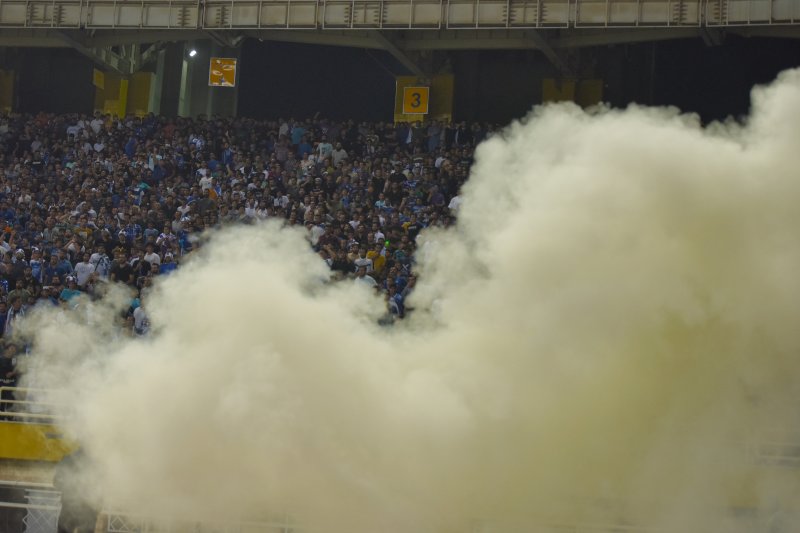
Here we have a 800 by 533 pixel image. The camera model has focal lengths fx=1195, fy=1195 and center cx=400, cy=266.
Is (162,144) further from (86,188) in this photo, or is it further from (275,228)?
(275,228)

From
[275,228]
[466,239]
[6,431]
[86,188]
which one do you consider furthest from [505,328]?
[86,188]

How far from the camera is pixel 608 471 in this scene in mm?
13375

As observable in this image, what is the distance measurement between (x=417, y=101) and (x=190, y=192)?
721 centimetres

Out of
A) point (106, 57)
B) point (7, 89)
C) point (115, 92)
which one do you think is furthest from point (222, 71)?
point (7, 89)

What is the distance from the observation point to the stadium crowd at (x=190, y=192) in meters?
20.6

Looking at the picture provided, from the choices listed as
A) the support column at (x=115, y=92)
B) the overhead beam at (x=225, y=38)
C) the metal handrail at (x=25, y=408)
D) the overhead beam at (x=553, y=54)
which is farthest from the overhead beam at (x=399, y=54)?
the metal handrail at (x=25, y=408)

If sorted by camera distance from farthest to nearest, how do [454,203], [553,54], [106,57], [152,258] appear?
[106,57]
[553,54]
[454,203]
[152,258]

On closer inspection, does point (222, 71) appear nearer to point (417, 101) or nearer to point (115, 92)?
point (115, 92)

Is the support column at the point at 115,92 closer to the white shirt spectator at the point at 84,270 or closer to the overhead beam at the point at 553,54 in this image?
the white shirt spectator at the point at 84,270

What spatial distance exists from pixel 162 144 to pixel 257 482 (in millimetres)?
16110

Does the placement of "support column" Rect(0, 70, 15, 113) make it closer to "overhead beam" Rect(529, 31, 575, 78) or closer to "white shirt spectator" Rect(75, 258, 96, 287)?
"white shirt spectator" Rect(75, 258, 96, 287)

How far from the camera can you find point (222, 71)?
101 feet

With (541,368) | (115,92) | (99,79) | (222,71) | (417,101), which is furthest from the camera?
(115,92)

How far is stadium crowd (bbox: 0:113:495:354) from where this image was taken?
67.6 feet
